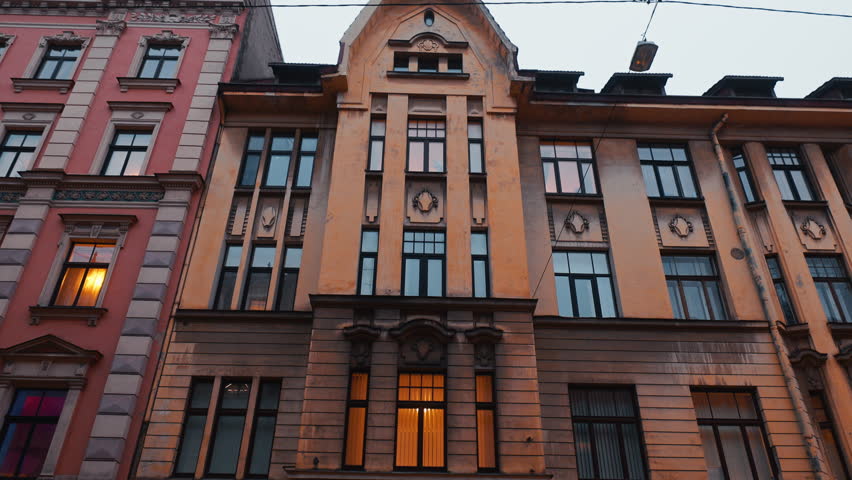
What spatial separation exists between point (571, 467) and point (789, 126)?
47.3 feet

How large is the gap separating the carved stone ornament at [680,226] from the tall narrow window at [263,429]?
12393mm

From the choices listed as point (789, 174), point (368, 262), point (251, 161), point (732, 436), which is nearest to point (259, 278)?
point (368, 262)

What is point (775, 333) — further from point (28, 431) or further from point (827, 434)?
point (28, 431)

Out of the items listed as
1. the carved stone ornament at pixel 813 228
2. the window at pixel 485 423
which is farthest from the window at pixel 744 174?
the window at pixel 485 423

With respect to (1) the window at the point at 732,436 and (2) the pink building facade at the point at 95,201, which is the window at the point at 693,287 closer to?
(1) the window at the point at 732,436

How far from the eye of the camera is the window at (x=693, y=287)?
1520 cm

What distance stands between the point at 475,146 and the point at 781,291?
32.9 feet

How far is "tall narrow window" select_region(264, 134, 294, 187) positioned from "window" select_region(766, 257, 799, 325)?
15.1m

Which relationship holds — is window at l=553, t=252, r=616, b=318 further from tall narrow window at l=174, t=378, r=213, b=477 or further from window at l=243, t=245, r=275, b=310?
tall narrow window at l=174, t=378, r=213, b=477

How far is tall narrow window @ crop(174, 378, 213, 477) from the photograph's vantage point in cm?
1273

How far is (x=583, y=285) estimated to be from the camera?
15.4 m

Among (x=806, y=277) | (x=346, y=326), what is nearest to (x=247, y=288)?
(x=346, y=326)

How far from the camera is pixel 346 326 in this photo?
1348 centimetres

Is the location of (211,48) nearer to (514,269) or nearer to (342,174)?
(342,174)
